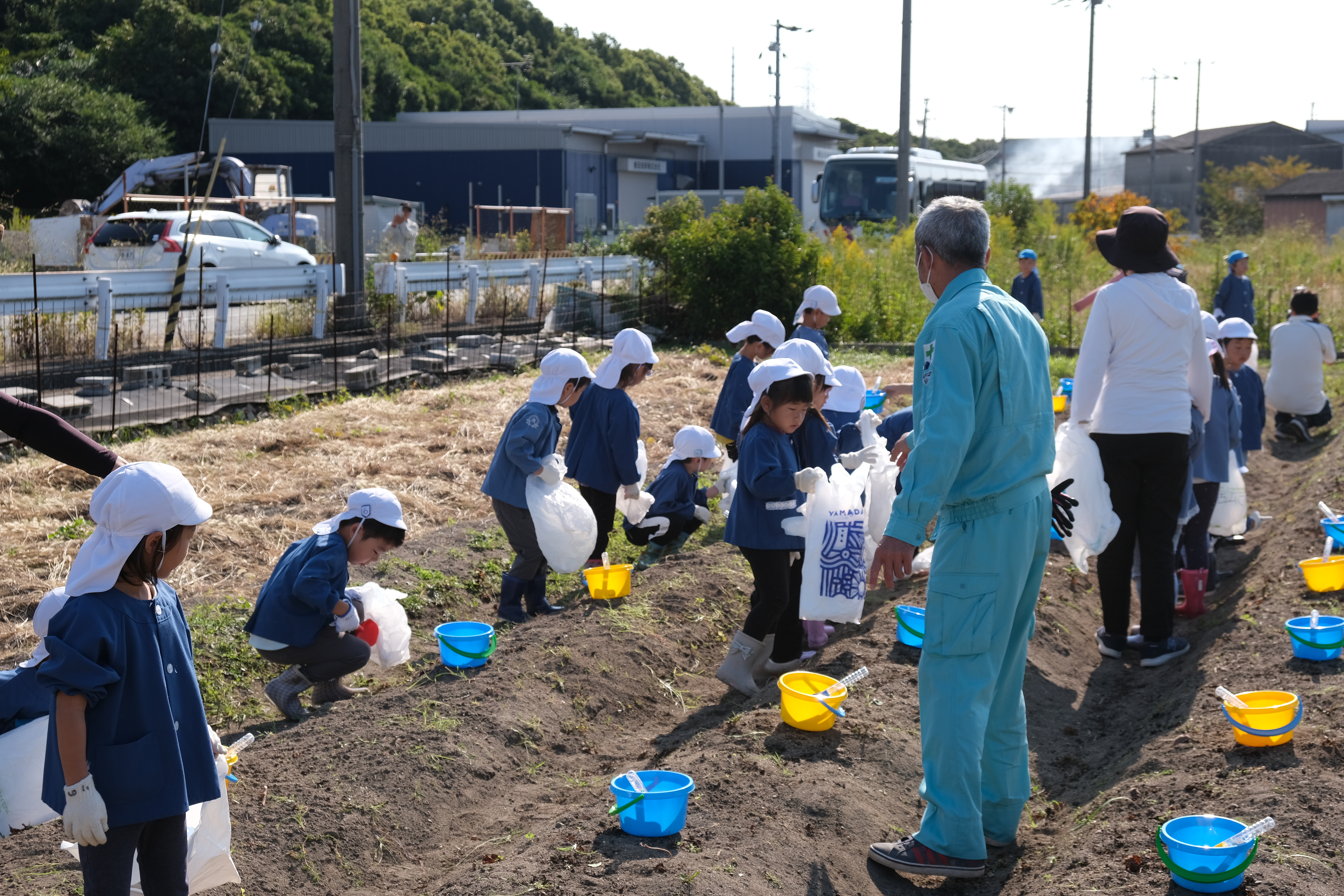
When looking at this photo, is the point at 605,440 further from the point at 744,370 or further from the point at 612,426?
the point at 744,370

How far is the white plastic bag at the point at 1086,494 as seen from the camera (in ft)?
18.7

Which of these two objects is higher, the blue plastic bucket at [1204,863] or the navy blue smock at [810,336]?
the navy blue smock at [810,336]

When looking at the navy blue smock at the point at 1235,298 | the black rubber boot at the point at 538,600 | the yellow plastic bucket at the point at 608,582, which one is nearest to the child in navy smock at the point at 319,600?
the black rubber boot at the point at 538,600

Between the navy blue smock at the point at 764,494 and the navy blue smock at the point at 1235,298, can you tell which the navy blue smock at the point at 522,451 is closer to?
the navy blue smock at the point at 764,494

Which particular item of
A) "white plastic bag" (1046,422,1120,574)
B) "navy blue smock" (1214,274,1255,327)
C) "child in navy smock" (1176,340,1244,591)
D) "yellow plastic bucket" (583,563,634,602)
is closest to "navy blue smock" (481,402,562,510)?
"yellow plastic bucket" (583,563,634,602)

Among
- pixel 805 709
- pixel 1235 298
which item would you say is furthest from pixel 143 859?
pixel 1235 298

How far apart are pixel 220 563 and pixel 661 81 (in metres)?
88.6

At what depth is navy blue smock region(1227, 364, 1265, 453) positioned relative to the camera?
8664mm

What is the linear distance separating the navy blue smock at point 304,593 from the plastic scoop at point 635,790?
174cm

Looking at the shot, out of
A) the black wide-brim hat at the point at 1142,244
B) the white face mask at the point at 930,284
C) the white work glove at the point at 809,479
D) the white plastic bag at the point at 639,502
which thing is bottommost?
the white plastic bag at the point at 639,502

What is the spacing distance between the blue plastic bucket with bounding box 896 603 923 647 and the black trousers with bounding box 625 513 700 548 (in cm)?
235

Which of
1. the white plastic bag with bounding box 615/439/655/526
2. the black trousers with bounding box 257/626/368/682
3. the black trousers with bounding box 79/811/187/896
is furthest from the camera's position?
the white plastic bag with bounding box 615/439/655/526

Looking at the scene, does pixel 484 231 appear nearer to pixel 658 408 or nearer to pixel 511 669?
pixel 658 408

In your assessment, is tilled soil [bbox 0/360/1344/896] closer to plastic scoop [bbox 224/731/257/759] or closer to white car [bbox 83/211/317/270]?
plastic scoop [bbox 224/731/257/759]
